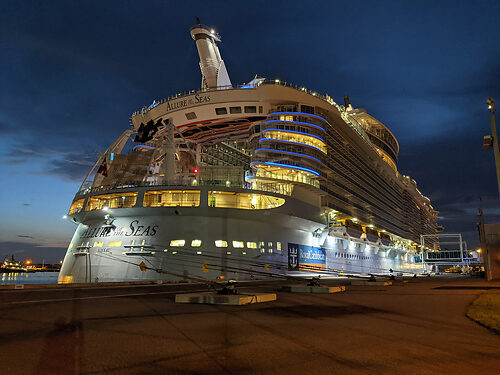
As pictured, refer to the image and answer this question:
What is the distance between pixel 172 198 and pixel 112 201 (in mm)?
6149

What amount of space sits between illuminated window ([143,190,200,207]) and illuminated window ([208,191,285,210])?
55.7 inches

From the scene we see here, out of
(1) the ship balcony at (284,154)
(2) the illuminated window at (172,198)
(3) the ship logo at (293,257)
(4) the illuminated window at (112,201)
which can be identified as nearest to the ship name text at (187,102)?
(1) the ship balcony at (284,154)

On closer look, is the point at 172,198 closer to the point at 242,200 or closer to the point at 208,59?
the point at 242,200

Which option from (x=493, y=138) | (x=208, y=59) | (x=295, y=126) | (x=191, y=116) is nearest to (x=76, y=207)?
(x=191, y=116)

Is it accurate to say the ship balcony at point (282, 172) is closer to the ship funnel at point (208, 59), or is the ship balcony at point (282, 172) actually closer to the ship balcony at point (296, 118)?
the ship balcony at point (296, 118)

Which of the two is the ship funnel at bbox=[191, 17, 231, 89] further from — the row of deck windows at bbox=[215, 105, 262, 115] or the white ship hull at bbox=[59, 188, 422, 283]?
the white ship hull at bbox=[59, 188, 422, 283]

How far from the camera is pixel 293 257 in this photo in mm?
37406

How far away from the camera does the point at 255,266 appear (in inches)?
1321

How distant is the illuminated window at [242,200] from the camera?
3378cm

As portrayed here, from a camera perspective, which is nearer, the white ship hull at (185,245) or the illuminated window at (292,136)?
the white ship hull at (185,245)

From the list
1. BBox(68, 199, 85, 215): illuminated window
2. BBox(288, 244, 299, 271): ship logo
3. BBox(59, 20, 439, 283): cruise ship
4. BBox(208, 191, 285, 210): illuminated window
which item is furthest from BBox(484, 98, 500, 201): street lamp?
BBox(68, 199, 85, 215): illuminated window

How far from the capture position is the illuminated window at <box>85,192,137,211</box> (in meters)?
33.8

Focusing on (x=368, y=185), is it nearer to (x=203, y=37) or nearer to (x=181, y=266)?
(x=203, y=37)

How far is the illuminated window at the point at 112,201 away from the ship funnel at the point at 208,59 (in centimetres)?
2473
